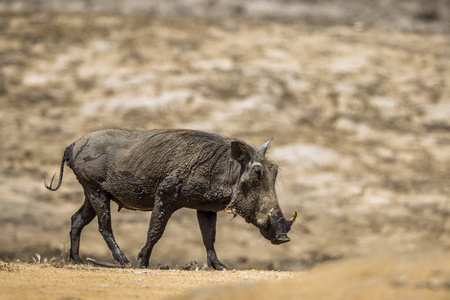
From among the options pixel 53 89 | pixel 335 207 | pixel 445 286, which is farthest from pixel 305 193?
pixel 445 286

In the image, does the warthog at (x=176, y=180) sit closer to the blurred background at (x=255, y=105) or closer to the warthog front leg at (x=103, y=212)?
the warthog front leg at (x=103, y=212)

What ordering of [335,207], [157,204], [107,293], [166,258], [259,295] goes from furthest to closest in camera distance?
[335,207] → [166,258] → [157,204] → [107,293] → [259,295]

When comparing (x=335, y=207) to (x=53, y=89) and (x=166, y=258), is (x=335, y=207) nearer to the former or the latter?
(x=166, y=258)

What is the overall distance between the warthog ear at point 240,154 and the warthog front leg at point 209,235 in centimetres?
87

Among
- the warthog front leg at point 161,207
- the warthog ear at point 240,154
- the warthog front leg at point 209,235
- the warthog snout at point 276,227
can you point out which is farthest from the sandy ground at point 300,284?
the warthog ear at point 240,154

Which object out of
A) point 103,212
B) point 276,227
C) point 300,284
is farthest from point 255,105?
point 300,284

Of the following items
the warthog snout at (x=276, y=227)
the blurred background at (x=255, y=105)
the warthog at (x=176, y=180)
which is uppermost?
the warthog at (x=176, y=180)

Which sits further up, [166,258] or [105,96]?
[105,96]

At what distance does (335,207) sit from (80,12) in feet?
43.4

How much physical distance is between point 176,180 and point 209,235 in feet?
3.00

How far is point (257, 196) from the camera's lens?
8.27 metres

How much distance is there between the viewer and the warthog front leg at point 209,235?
8.48 metres

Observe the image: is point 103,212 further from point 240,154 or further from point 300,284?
point 300,284

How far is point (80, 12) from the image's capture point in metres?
25.2
